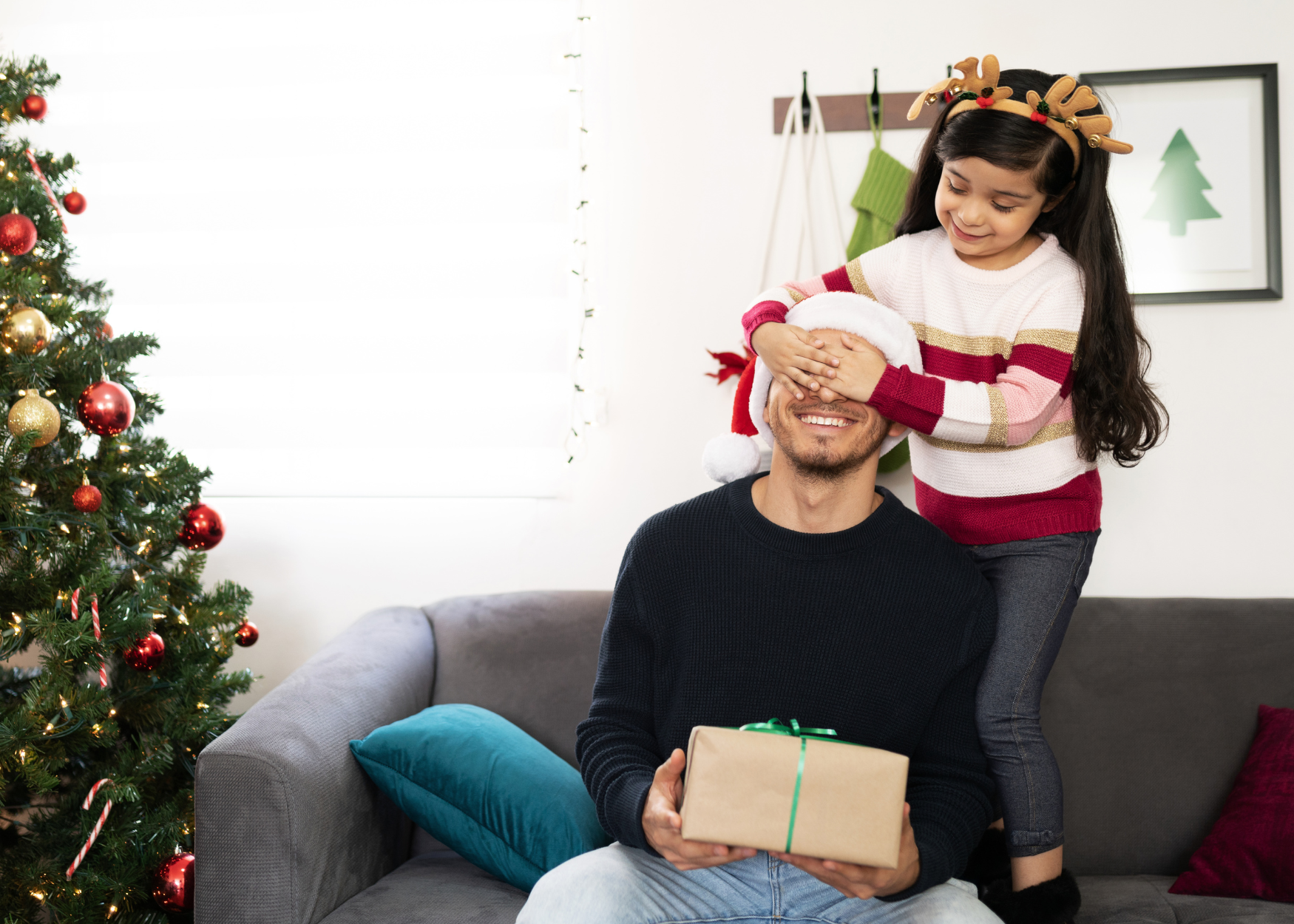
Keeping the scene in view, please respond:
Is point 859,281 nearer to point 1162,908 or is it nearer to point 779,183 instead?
point 779,183

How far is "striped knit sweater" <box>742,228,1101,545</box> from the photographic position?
4.53 ft

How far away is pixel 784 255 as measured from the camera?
2244mm

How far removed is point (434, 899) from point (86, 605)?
0.78 meters

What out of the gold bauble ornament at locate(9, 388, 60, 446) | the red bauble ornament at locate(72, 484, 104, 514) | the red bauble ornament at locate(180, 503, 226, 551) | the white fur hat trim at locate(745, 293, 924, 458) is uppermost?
the white fur hat trim at locate(745, 293, 924, 458)

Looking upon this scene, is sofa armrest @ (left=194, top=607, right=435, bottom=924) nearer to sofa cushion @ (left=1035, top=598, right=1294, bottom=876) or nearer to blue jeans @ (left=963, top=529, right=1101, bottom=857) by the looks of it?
blue jeans @ (left=963, top=529, right=1101, bottom=857)

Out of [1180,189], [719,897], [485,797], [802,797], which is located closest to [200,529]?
[485,797]

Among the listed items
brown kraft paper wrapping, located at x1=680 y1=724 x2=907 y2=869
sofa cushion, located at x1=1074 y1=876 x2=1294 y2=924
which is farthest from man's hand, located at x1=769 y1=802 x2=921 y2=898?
sofa cushion, located at x1=1074 y1=876 x2=1294 y2=924

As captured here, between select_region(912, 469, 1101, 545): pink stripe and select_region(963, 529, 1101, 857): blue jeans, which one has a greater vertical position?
select_region(912, 469, 1101, 545): pink stripe

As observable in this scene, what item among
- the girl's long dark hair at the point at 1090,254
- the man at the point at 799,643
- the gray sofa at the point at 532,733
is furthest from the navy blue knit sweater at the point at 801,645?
the gray sofa at the point at 532,733

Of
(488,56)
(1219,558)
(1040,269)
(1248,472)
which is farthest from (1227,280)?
(488,56)

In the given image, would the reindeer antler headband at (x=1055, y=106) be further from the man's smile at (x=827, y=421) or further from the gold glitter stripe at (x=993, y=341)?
the man's smile at (x=827, y=421)

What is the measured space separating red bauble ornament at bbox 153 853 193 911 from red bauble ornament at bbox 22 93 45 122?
1.38m

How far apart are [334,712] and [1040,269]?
135 cm

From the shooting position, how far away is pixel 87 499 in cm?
171
